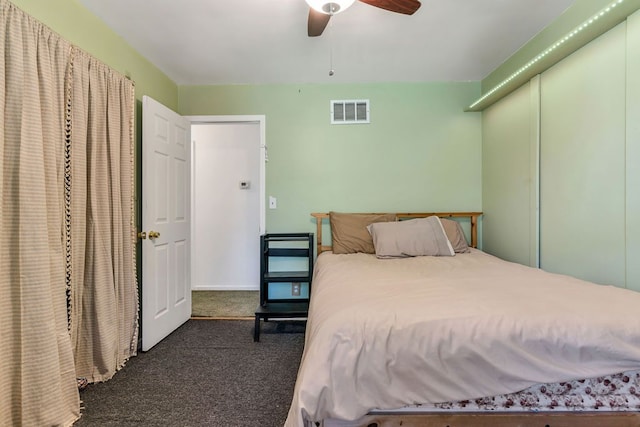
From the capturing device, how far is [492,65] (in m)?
2.69

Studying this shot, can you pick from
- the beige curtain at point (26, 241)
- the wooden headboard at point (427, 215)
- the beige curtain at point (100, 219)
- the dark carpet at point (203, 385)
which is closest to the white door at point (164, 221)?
the beige curtain at point (100, 219)

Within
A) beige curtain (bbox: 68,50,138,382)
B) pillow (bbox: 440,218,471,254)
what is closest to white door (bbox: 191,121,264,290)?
beige curtain (bbox: 68,50,138,382)

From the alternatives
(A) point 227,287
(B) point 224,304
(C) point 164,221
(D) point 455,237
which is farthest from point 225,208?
(D) point 455,237

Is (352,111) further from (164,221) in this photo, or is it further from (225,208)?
(225,208)

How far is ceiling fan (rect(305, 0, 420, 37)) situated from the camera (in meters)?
1.40

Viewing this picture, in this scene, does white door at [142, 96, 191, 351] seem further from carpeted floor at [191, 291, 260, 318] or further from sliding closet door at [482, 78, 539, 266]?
sliding closet door at [482, 78, 539, 266]

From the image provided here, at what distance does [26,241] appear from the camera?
1.37 meters

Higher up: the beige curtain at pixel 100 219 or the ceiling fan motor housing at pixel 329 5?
the ceiling fan motor housing at pixel 329 5

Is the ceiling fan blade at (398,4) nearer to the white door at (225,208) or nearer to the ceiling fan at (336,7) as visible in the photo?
the ceiling fan at (336,7)

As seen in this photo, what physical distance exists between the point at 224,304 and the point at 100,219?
76.0 inches

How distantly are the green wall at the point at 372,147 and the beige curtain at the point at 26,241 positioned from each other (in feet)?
5.69

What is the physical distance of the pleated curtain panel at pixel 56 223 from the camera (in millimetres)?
1357

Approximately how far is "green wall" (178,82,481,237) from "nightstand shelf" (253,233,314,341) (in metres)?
0.21

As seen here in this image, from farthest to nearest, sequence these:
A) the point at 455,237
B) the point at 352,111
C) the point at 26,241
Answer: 1. the point at 352,111
2. the point at 455,237
3. the point at 26,241
